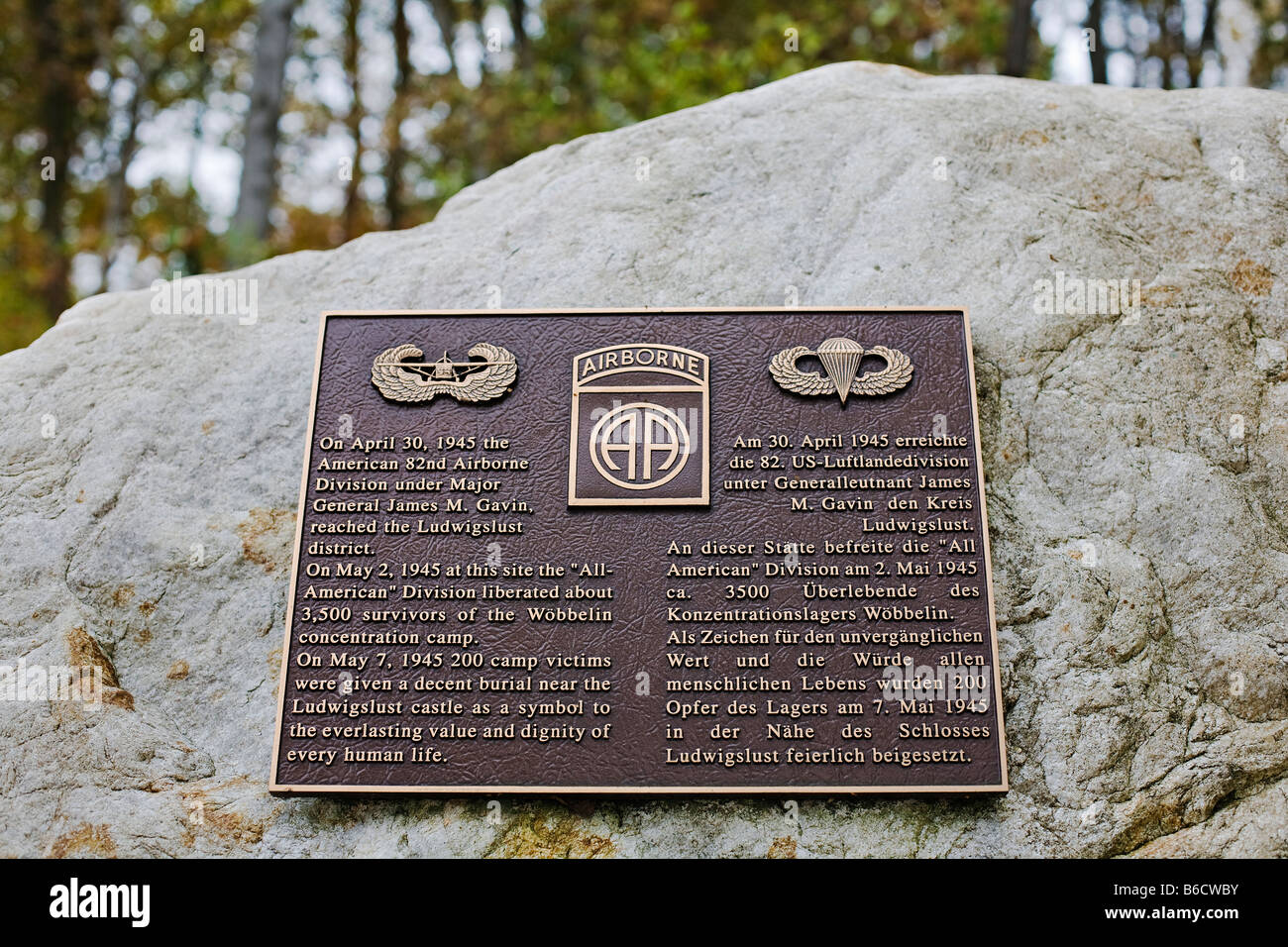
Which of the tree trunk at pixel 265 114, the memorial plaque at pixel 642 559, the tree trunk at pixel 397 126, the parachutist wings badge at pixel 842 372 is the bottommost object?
the memorial plaque at pixel 642 559

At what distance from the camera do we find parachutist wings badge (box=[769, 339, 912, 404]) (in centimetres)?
456

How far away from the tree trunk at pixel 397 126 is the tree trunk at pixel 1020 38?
886cm

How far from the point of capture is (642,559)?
434 centimetres

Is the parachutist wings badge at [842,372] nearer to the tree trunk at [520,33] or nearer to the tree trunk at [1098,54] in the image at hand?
the tree trunk at [1098,54]

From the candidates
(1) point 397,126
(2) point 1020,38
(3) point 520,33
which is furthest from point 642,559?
(3) point 520,33

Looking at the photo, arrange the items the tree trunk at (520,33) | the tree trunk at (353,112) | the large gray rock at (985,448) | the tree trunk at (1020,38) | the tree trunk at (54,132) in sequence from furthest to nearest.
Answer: the tree trunk at (353,112) < the tree trunk at (520,33) < the tree trunk at (54,132) < the tree trunk at (1020,38) < the large gray rock at (985,448)

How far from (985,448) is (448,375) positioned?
2613mm

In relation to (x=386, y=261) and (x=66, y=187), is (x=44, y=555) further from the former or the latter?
(x=66, y=187)

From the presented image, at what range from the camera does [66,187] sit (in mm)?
15734

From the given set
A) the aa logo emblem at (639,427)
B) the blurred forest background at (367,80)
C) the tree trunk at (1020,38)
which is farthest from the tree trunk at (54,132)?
the tree trunk at (1020,38)

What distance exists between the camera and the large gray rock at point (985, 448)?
13.2 ft

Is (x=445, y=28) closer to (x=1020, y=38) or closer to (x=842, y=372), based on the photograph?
(x=1020, y=38)

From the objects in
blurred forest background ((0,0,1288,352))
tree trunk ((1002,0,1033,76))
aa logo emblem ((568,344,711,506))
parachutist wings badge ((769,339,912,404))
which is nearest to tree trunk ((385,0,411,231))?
blurred forest background ((0,0,1288,352))
